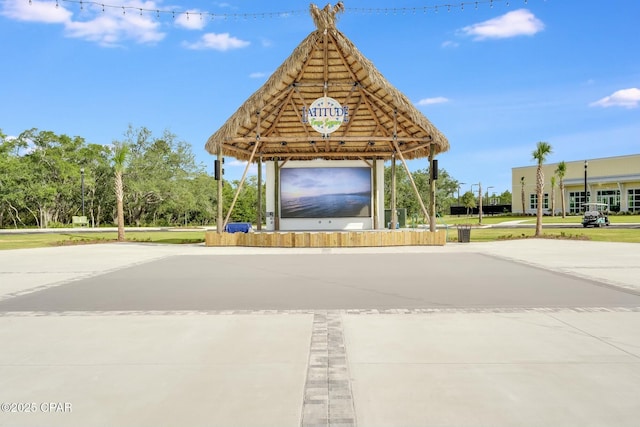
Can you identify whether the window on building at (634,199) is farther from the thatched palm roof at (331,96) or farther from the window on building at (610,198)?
the thatched palm roof at (331,96)

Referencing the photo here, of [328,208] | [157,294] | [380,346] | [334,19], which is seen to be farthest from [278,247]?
[380,346]

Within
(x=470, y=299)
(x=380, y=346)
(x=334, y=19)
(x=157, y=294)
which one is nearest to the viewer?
(x=380, y=346)

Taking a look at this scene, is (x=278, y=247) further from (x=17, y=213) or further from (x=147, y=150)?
(x=17, y=213)

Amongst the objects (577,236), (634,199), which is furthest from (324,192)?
(634,199)

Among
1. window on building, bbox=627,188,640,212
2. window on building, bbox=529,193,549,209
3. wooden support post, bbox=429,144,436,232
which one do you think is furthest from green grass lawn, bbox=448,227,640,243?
window on building, bbox=529,193,549,209

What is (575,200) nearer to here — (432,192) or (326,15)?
(432,192)

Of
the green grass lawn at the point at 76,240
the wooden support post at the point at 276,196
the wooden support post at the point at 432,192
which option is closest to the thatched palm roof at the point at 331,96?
the wooden support post at the point at 432,192

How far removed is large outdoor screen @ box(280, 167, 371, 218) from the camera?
25.0m

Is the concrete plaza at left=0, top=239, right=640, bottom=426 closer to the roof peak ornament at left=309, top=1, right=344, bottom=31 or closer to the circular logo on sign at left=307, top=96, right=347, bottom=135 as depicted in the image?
the circular logo on sign at left=307, top=96, right=347, bottom=135

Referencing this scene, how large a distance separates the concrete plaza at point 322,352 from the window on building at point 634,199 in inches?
2233

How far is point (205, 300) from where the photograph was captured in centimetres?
720

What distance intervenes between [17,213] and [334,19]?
4891 cm

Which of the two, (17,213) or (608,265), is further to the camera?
(17,213)

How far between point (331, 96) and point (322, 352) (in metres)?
17.5
